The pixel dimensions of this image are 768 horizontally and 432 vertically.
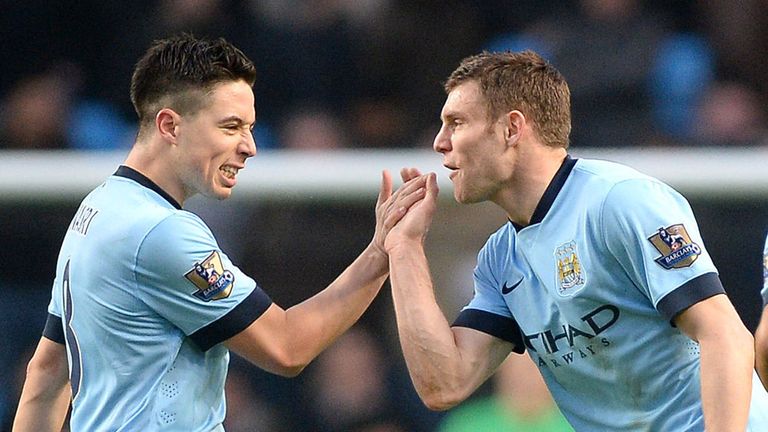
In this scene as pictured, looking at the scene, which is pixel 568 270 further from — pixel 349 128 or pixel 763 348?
pixel 349 128

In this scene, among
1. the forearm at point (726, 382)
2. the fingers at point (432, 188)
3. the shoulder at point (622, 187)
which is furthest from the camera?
the fingers at point (432, 188)

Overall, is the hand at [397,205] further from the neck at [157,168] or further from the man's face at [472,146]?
the neck at [157,168]

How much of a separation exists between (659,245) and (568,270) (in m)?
0.32

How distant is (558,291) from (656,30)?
4.04 metres

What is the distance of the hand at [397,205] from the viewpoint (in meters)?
4.29

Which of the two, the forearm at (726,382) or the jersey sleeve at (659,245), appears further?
the jersey sleeve at (659,245)

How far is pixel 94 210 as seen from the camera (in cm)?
396

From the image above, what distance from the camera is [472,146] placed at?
410 cm

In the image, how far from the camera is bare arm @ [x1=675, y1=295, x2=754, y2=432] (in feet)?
11.2

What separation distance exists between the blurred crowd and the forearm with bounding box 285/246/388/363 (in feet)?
10.7

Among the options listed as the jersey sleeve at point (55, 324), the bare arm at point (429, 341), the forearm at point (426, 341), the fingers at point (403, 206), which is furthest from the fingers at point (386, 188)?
the jersey sleeve at point (55, 324)

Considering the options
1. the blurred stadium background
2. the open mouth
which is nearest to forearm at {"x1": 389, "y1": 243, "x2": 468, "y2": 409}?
the open mouth

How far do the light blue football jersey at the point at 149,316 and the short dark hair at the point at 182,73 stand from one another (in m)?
0.30

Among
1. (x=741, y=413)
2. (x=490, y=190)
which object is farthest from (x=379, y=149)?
(x=741, y=413)
